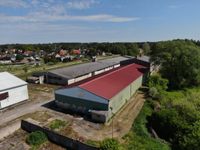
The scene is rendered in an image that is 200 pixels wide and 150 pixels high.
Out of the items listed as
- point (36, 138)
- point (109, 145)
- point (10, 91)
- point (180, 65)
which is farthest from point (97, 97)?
point (180, 65)

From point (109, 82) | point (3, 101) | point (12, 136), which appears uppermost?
point (109, 82)

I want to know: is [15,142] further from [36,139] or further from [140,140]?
[140,140]

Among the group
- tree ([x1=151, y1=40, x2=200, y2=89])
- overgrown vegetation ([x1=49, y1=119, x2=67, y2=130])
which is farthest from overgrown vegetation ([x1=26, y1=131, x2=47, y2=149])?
tree ([x1=151, y1=40, x2=200, y2=89])

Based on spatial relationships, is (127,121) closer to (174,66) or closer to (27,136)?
(27,136)

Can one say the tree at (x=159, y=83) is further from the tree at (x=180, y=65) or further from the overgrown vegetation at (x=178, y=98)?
the tree at (x=180, y=65)

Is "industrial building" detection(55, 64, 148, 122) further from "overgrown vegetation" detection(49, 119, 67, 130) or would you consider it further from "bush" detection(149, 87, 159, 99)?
"bush" detection(149, 87, 159, 99)

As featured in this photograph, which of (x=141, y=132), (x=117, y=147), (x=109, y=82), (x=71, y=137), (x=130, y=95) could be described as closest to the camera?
(x=117, y=147)

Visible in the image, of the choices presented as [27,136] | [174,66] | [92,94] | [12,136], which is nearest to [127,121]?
[92,94]
